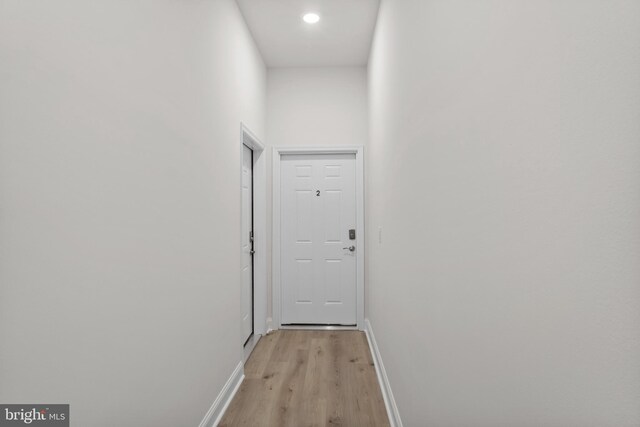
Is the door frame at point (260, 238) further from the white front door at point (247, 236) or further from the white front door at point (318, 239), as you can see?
the white front door at point (318, 239)

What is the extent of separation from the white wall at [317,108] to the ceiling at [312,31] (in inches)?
5.1

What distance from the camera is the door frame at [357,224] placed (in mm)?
3666

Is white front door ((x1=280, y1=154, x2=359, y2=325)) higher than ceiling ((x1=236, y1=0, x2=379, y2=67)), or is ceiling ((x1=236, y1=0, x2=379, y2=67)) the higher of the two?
ceiling ((x1=236, y1=0, x2=379, y2=67))

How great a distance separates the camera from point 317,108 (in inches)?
145

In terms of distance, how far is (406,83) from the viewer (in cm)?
168

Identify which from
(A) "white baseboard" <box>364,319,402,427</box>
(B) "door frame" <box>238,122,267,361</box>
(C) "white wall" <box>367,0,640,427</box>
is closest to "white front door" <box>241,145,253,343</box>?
(B) "door frame" <box>238,122,267,361</box>

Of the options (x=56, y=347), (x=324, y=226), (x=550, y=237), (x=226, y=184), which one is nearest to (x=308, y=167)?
(x=324, y=226)

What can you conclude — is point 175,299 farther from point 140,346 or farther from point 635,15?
point 635,15

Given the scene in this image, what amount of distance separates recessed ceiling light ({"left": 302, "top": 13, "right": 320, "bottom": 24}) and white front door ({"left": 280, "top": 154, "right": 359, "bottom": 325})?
52.0 inches

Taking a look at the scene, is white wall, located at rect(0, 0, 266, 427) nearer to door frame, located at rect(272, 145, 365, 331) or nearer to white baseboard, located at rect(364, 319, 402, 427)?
white baseboard, located at rect(364, 319, 402, 427)

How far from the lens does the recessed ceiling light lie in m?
2.75
